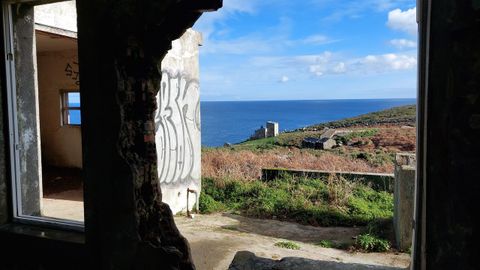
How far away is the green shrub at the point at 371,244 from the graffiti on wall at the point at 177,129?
3668 mm

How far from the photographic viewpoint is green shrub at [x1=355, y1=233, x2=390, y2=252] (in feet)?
21.5

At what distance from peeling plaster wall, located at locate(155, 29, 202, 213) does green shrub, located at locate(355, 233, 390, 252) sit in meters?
3.52

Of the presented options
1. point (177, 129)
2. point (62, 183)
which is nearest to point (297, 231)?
point (177, 129)

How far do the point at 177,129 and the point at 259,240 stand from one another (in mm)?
2837

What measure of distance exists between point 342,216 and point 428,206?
19.9 feet

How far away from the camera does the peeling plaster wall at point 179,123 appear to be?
25.5 feet

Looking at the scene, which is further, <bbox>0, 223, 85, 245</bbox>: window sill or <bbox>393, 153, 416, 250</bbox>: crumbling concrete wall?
<bbox>393, 153, 416, 250</bbox>: crumbling concrete wall

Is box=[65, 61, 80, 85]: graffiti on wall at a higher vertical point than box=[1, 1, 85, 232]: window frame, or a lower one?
higher

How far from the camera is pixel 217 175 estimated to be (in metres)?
10.5

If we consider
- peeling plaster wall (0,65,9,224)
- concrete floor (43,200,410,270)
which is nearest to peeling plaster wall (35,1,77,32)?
peeling plaster wall (0,65,9,224)

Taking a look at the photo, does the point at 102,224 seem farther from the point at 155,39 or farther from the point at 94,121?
the point at 155,39

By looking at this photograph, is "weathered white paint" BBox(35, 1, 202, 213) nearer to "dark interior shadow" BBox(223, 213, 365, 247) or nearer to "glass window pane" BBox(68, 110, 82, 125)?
"glass window pane" BBox(68, 110, 82, 125)

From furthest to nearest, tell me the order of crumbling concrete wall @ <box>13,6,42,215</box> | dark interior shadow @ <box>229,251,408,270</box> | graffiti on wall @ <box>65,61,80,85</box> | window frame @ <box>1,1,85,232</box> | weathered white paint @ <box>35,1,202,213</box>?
graffiti on wall @ <box>65,61,80,85</box>
weathered white paint @ <box>35,1,202,213</box>
crumbling concrete wall @ <box>13,6,42,215</box>
window frame @ <box>1,1,85,232</box>
dark interior shadow @ <box>229,251,408,270</box>

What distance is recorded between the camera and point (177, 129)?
26.9ft
